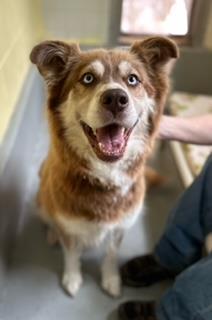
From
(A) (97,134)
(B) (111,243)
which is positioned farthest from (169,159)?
(A) (97,134)

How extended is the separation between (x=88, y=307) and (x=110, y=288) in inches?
4.1

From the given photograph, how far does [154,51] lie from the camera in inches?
42.9

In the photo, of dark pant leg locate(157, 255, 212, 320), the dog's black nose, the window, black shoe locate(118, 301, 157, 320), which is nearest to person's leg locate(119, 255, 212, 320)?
dark pant leg locate(157, 255, 212, 320)

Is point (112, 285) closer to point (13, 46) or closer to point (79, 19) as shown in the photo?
point (13, 46)

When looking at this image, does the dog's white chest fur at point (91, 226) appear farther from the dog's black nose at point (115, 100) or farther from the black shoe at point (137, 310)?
the dog's black nose at point (115, 100)

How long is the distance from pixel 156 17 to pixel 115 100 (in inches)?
62.4

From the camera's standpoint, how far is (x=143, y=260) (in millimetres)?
1480

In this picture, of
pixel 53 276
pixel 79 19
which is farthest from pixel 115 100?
pixel 79 19

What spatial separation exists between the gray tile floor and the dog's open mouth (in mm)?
655

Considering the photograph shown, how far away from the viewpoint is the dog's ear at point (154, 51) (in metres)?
1.05

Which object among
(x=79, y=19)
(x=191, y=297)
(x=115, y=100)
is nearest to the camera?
(x=115, y=100)

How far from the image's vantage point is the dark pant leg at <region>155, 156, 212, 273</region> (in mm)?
1224

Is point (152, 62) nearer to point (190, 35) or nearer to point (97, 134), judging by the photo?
point (97, 134)

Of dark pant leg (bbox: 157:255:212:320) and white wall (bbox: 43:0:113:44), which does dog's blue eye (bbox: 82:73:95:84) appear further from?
white wall (bbox: 43:0:113:44)
